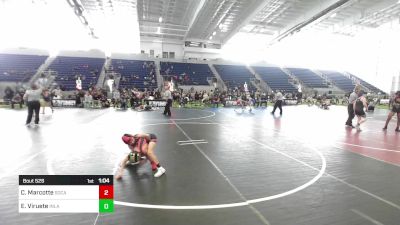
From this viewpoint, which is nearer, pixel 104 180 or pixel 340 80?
pixel 104 180

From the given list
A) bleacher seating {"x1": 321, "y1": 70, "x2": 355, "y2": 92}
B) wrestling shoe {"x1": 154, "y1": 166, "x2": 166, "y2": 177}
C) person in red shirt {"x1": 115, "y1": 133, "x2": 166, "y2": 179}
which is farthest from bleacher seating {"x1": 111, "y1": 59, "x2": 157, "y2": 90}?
bleacher seating {"x1": 321, "y1": 70, "x2": 355, "y2": 92}

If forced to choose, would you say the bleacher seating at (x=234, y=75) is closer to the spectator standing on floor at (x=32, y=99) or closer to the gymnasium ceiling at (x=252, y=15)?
the gymnasium ceiling at (x=252, y=15)

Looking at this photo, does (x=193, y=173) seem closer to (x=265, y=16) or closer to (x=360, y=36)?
(x=265, y=16)

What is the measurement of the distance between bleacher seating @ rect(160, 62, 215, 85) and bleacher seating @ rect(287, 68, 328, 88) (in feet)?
53.3

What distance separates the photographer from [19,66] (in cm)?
3048

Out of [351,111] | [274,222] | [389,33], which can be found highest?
[389,33]

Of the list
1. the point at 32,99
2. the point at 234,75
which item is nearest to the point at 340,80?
the point at 234,75

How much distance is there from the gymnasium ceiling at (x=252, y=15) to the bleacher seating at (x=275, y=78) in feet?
20.0

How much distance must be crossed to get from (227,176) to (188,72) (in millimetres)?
34367

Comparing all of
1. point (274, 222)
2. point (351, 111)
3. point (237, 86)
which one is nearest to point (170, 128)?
point (274, 222)

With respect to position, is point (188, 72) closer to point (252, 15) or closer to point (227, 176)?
point (252, 15)

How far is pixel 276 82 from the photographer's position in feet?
134

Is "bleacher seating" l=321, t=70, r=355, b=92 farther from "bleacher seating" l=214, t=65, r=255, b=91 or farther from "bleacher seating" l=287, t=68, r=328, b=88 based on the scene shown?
"bleacher seating" l=214, t=65, r=255, b=91

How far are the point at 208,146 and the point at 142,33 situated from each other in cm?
3613
